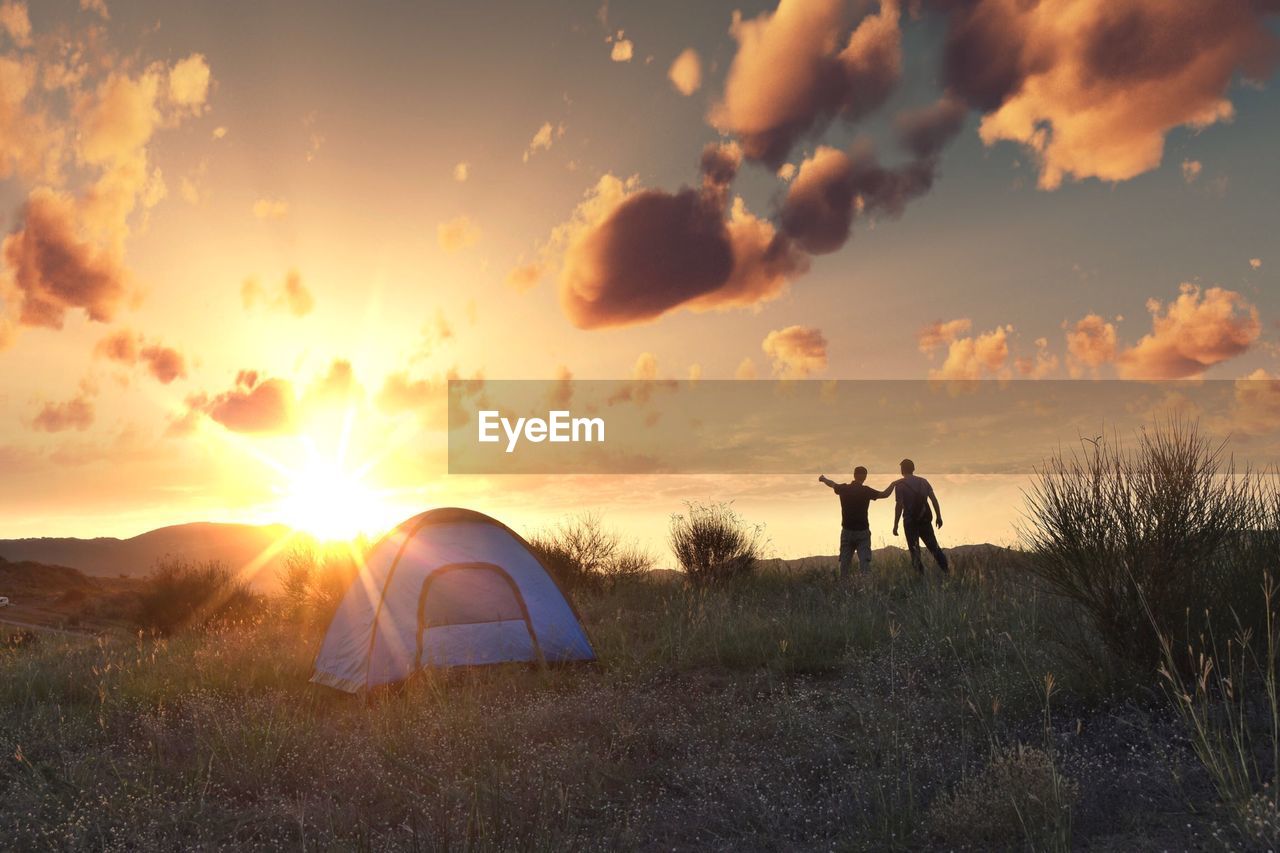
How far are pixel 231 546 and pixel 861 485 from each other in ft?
340

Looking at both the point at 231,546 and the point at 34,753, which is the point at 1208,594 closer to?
the point at 34,753

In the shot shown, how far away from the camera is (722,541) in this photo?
61.0 feet

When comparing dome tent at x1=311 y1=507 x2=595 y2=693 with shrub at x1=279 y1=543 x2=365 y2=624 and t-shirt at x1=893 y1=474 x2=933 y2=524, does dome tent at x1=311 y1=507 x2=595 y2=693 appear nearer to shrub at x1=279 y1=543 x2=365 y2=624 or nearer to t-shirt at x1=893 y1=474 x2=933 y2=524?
shrub at x1=279 y1=543 x2=365 y2=624

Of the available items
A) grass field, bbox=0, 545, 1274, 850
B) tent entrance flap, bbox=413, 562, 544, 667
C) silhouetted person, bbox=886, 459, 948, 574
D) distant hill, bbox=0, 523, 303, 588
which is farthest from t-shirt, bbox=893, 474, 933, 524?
distant hill, bbox=0, 523, 303, 588

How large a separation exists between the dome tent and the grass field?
42cm

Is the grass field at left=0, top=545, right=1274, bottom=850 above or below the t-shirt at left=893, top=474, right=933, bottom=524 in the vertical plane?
below

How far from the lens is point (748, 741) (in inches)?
286

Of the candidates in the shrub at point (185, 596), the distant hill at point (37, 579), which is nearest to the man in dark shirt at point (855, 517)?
the shrub at point (185, 596)

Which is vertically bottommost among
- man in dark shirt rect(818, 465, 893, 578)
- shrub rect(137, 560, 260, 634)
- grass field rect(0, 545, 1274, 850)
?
grass field rect(0, 545, 1274, 850)

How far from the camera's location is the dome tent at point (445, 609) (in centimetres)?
1008

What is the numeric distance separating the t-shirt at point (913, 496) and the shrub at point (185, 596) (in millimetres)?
14791

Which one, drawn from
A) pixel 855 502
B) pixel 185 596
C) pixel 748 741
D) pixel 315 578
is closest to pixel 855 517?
pixel 855 502

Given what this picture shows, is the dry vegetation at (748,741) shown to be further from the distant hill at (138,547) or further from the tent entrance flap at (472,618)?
the distant hill at (138,547)

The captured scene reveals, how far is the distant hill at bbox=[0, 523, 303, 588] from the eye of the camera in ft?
290
